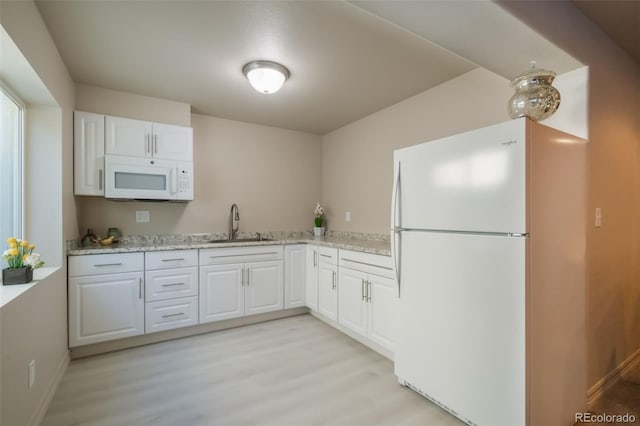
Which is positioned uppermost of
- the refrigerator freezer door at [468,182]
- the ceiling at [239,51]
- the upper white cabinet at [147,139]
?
the ceiling at [239,51]

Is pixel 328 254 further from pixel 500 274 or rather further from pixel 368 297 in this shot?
pixel 500 274

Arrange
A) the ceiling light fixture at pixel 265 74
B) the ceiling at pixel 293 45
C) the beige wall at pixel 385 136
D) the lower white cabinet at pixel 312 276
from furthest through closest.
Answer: the lower white cabinet at pixel 312 276
the beige wall at pixel 385 136
the ceiling light fixture at pixel 265 74
the ceiling at pixel 293 45

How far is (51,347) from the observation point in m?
1.94

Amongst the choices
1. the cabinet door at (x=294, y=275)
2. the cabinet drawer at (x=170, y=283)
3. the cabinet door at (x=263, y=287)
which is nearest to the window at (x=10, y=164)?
the cabinet drawer at (x=170, y=283)

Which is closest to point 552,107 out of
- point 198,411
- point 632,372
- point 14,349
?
point 632,372

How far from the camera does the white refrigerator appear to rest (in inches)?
55.3

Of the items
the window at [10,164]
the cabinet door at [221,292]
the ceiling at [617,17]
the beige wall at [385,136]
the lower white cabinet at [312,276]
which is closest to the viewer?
the ceiling at [617,17]

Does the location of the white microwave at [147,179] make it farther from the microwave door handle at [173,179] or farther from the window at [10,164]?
the window at [10,164]

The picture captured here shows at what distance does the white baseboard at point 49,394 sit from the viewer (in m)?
1.64

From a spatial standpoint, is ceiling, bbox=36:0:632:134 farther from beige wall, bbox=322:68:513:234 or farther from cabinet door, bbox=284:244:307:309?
cabinet door, bbox=284:244:307:309

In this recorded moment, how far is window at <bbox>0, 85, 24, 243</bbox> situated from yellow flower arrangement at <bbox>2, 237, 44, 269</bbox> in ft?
0.69

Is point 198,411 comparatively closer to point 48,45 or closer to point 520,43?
point 48,45

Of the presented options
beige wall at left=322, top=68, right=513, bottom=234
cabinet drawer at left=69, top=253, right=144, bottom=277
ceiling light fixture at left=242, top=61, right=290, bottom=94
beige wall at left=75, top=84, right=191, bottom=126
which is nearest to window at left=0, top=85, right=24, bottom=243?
cabinet drawer at left=69, top=253, right=144, bottom=277

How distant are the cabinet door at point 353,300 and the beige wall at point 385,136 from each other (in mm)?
783
